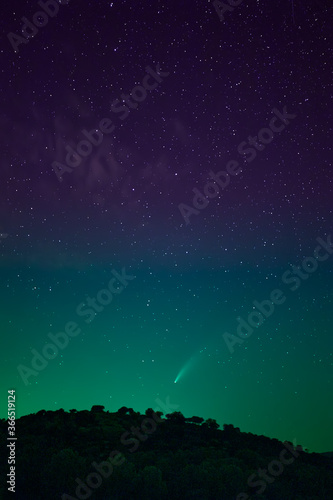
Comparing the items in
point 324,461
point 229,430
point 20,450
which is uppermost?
point 20,450

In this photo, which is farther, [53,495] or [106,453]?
[106,453]

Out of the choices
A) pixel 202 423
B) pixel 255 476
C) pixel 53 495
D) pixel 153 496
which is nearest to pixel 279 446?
pixel 202 423

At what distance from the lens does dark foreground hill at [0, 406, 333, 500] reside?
14.7 m

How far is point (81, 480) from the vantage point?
14633 mm

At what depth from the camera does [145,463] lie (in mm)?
17781

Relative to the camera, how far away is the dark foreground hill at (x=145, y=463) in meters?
14.7

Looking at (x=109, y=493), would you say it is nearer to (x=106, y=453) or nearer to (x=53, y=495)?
(x=53, y=495)

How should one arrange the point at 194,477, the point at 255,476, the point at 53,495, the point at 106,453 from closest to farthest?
the point at 53,495
the point at 194,477
the point at 255,476
the point at 106,453

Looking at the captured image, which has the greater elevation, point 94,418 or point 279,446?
point 94,418

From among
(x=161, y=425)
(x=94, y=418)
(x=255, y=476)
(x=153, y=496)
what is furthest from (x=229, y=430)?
(x=153, y=496)

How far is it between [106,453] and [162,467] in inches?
142

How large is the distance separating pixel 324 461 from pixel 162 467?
A: 15.4 metres

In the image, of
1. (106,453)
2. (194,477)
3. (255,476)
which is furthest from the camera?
(106,453)

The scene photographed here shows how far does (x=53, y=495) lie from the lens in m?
14.3
